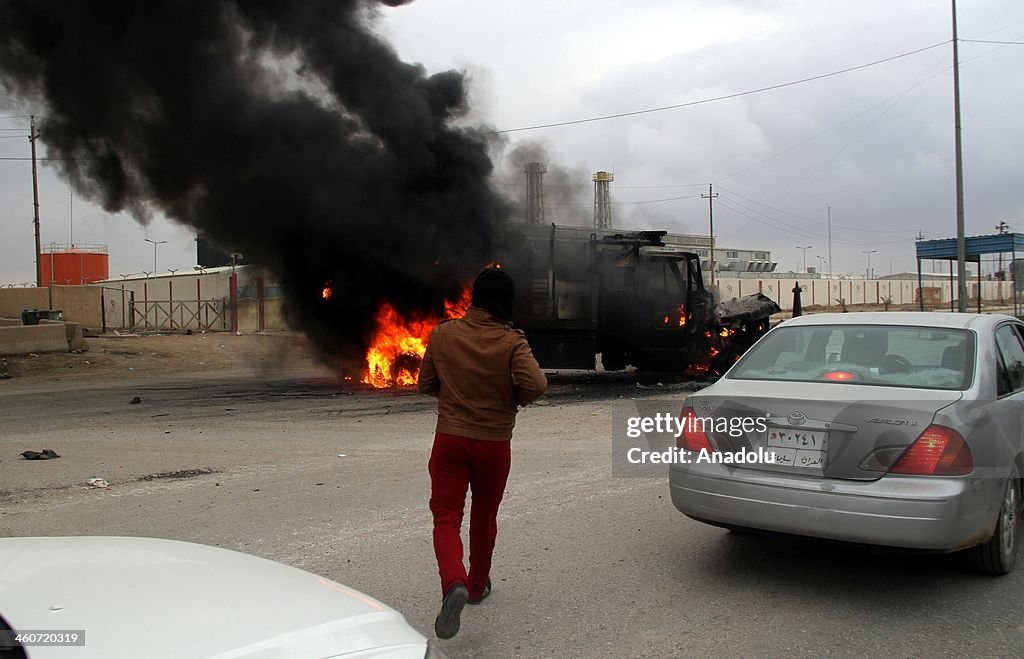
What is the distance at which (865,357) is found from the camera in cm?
476

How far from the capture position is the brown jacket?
3.78 m

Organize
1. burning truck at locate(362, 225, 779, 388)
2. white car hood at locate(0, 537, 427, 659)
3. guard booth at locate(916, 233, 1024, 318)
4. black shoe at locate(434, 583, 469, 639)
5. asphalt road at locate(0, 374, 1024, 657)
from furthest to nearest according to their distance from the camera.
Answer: guard booth at locate(916, 233, 1024, 318) < burning truck at locate(362, 225, 779, 388) < asphalt road at locate(0, 374, 1024, 657) < black shoe at locate(434, 583, 469, 639) < white car hood at locate(0, 537, 427, 659)

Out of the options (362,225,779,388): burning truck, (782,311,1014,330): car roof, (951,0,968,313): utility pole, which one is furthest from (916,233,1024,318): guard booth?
(782,311,1014,330): car roof

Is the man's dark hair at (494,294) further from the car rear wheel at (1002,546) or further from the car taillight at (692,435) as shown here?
the car rear wheel at (1002,546)

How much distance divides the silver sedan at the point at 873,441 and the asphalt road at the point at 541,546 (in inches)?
15.5

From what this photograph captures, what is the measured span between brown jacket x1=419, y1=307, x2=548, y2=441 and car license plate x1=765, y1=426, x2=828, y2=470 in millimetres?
1346

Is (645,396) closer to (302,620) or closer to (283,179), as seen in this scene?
(283,179)

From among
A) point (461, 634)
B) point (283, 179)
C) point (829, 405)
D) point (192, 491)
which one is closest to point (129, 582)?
point (461, 634)

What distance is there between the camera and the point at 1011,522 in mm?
4387

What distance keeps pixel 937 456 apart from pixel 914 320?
1.48 metres

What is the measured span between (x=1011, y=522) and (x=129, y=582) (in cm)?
442

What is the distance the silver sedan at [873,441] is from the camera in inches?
151

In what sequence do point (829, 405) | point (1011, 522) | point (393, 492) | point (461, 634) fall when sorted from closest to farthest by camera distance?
point (461, 634)
point (829, 405)
point (1011, 522)
point (393, 492)

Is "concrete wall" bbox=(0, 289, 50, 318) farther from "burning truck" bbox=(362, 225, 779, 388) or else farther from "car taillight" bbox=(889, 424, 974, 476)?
"car taillight" bbox=(889, 424, 974, 476)
